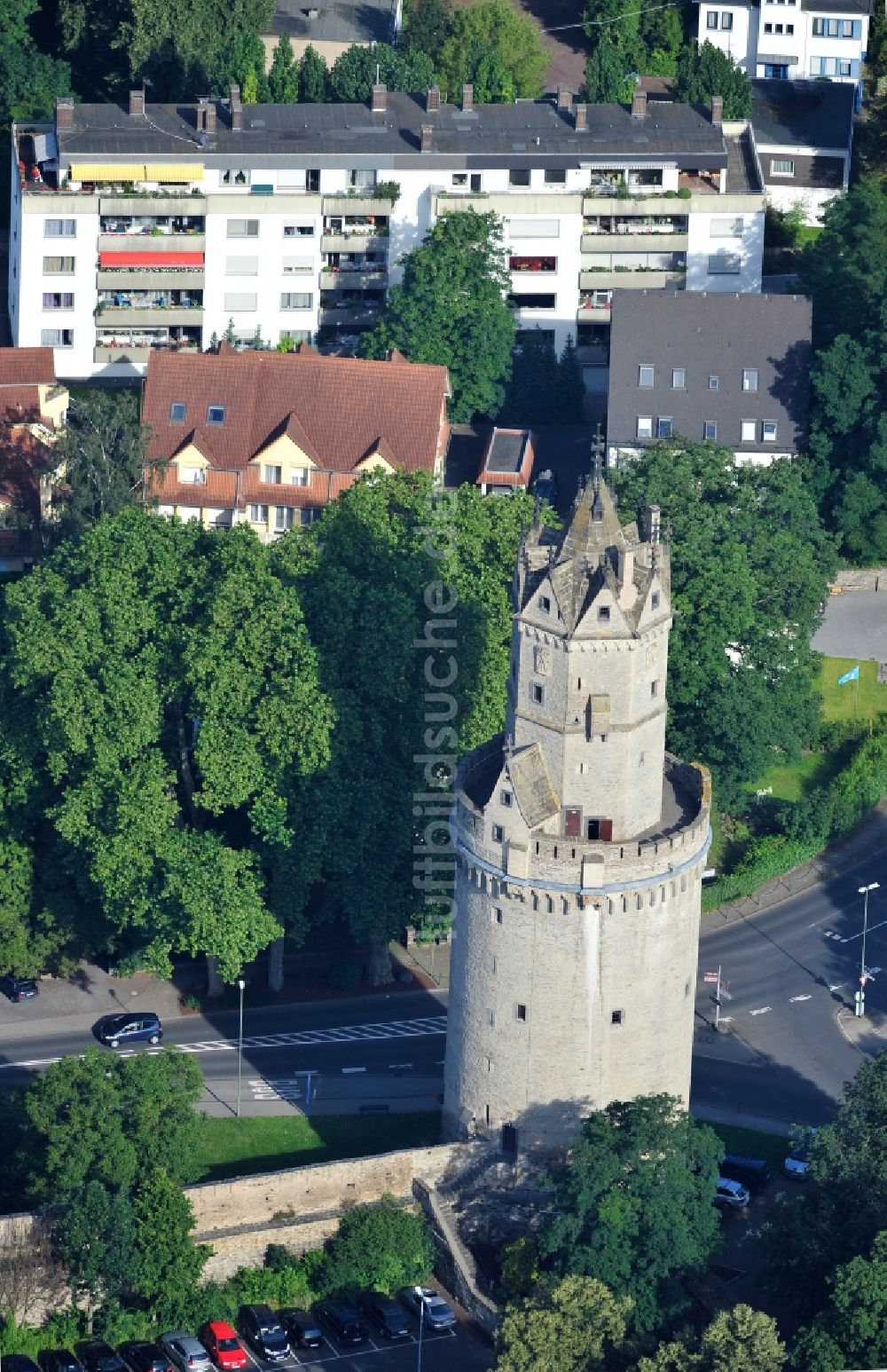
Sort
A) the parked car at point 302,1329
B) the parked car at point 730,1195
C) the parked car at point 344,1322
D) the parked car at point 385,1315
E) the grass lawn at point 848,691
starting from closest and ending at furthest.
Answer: the parked car at point 302,1329
the parked car at point 344,1322
the parked car at point 385,1315
the parked car at point 730,1195
the grass lawn at point 848,691

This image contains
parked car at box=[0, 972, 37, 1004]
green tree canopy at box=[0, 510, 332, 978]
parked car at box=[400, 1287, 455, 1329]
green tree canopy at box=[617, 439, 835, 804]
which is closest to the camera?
parked car at box=[400, 1287, 455, 1329]

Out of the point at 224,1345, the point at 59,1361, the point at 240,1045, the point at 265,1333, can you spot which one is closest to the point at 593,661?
the point at 265,1333

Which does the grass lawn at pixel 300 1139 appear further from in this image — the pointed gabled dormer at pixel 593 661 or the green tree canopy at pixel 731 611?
the green tree canopy at pixel 731 611

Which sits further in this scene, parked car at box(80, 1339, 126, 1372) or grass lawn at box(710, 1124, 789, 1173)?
grass lawn at box(710, 1124, 789, 1173)

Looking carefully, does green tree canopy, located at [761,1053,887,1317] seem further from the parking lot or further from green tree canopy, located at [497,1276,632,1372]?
the parking lot

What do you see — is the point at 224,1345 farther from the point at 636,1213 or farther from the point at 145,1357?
the point at 636,1213

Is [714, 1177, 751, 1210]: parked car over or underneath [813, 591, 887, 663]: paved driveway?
underneath

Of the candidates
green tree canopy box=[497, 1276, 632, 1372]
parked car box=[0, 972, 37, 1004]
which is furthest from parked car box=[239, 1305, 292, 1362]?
parked car box=[0, 972, 37, 1004]

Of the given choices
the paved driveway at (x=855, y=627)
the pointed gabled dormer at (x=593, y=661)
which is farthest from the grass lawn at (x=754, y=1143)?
the paved driveway at (x=855, y=627)
